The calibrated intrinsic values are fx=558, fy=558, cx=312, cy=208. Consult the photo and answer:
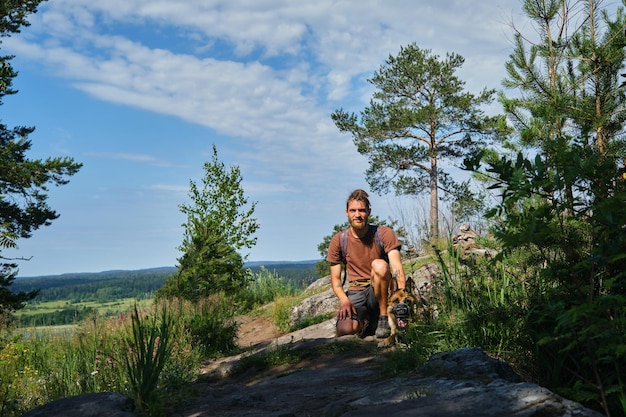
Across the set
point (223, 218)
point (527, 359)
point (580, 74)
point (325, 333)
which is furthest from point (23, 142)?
point (527, 359)

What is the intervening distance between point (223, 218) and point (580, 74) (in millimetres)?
10114

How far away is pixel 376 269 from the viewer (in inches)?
259

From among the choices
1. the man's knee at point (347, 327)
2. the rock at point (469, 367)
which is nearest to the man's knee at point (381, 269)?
the man's knee at point (347, 327)

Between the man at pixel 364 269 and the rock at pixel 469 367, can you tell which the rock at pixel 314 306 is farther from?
the rock at pixel 469 367

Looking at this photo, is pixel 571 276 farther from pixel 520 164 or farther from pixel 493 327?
pixel 493 327

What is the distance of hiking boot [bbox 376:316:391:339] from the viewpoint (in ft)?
21.5

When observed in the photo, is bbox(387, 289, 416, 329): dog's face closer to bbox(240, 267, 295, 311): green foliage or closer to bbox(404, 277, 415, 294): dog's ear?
bbox(404, 277, 415, 294): dog's ear

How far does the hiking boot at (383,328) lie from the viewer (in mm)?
6566

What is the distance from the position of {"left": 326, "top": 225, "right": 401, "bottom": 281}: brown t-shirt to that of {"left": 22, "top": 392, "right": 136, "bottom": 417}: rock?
3484 mm

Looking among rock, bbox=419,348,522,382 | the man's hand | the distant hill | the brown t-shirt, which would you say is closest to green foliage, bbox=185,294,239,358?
the distant hill

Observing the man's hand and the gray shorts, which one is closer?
the man's hand

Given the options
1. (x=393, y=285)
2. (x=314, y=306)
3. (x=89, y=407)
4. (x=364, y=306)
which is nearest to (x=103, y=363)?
(x=89, y=407)

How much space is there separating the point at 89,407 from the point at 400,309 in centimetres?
316

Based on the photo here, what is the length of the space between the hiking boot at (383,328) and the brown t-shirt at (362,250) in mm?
722
